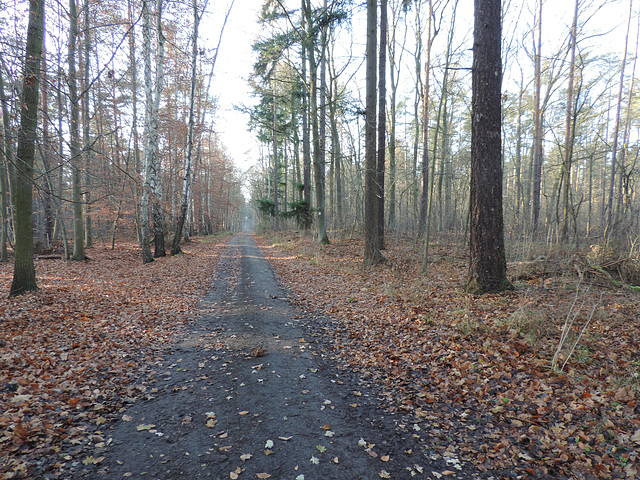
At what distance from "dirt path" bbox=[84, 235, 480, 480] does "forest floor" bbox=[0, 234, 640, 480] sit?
2 centimetres

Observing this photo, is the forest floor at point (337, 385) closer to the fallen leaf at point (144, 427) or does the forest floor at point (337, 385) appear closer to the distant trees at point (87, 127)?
the fallen leaf at point (144, 427)

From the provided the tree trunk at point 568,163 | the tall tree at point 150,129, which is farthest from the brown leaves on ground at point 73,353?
the tree trunk at point 568,163

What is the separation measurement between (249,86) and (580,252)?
2139 cm

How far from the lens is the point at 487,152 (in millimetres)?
6289

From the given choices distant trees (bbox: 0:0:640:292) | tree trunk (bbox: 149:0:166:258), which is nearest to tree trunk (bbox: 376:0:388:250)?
distant trees (bbox: 0:0:640:292)

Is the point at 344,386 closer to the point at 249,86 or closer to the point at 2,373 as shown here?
the point at 2,373

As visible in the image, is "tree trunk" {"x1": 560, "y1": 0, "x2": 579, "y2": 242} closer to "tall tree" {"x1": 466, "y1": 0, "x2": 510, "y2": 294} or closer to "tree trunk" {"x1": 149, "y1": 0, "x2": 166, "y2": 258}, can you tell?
"tall tree" {"x1": 466, "y1": 0, "x2": 510, "y2": 294}

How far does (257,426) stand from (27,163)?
21.5ft

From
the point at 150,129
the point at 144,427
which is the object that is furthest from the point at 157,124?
the point at 144,427

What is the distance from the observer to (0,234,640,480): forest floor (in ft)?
9.45

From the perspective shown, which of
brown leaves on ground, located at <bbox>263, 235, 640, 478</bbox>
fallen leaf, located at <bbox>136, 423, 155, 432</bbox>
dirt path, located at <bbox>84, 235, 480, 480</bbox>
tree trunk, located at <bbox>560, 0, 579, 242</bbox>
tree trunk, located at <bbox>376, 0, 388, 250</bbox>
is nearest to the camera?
dirt path, located at <bbox>84, 235, 480, 480</bbox>

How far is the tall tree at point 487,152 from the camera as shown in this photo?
616 centimetres

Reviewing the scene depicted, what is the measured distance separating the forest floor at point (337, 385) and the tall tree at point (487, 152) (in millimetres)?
719

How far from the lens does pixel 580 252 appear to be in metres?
8.40
